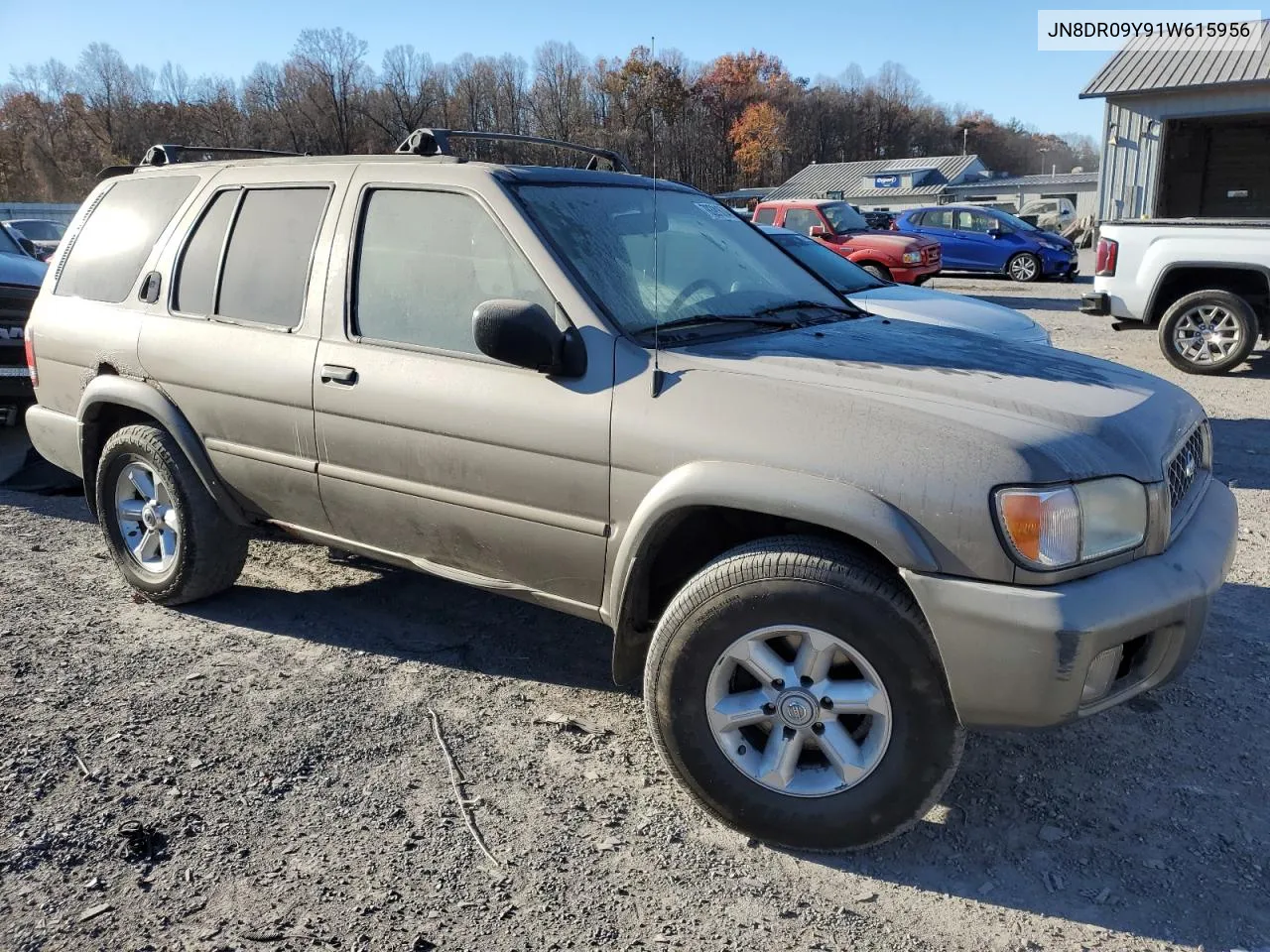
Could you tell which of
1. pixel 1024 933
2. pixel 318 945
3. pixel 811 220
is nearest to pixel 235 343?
pixel 318 945

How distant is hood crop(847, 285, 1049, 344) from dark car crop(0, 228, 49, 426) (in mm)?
6079

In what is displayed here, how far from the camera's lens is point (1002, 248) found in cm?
2167

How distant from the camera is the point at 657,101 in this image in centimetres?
410

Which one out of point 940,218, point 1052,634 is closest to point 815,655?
point 1052,634

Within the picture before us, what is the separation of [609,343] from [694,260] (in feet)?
2.92

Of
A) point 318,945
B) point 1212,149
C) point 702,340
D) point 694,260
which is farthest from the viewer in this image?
point 1212,149

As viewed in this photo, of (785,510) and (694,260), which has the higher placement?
(694,260)

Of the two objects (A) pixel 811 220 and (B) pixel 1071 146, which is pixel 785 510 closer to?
(A) pixel 811 220

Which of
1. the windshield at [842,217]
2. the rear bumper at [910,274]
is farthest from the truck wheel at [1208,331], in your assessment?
the windshield at [842,217]

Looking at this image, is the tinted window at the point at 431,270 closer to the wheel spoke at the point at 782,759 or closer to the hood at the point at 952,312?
Answer: the wheel spoke at the point at 782,759

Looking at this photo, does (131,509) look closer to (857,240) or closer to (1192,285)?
(1192,285)

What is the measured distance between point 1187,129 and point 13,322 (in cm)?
2357

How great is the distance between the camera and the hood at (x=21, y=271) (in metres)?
7.60

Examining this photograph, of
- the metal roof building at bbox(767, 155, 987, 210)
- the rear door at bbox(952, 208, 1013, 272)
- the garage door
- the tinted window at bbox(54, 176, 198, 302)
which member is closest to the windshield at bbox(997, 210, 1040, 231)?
the rear door at bbox(952, 208, 1013, 272)
